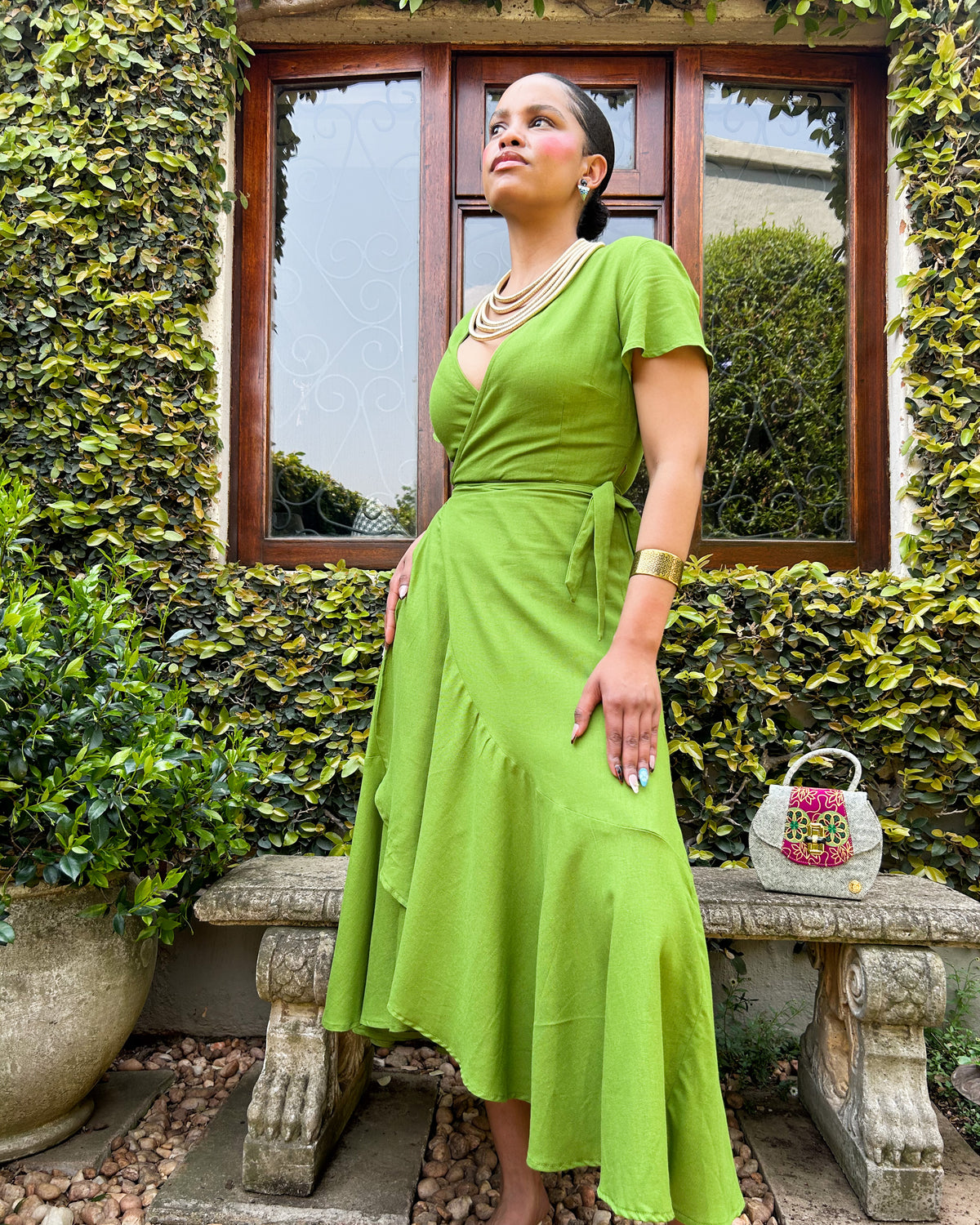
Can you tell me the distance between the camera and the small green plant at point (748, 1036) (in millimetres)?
2492

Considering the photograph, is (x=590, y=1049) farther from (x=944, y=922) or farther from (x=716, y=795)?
(x=716, y=795)

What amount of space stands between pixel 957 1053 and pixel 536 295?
243cm

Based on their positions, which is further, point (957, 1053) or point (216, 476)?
point (216, 476)

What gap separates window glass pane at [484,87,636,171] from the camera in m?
2.98

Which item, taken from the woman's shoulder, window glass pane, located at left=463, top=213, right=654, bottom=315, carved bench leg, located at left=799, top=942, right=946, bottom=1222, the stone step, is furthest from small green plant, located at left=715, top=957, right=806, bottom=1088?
window glass pane, located at left=463, top=213, right=654, bottom=315

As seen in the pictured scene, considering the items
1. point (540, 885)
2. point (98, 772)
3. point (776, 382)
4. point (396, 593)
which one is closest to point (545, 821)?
point (540, 885)

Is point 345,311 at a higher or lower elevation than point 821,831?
higher

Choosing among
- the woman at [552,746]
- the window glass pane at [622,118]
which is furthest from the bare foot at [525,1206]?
the window glass pane at [622,118]

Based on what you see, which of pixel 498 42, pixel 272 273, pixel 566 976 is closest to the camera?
pixel 566 976

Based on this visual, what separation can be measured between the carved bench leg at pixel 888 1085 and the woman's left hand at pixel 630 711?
1050 mm

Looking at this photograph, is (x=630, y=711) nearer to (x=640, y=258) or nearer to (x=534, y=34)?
(x=640, y=258)

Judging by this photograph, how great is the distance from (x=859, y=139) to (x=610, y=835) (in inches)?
109

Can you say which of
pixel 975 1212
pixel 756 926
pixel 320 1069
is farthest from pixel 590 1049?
pixel 975 1212

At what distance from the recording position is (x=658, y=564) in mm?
1435
